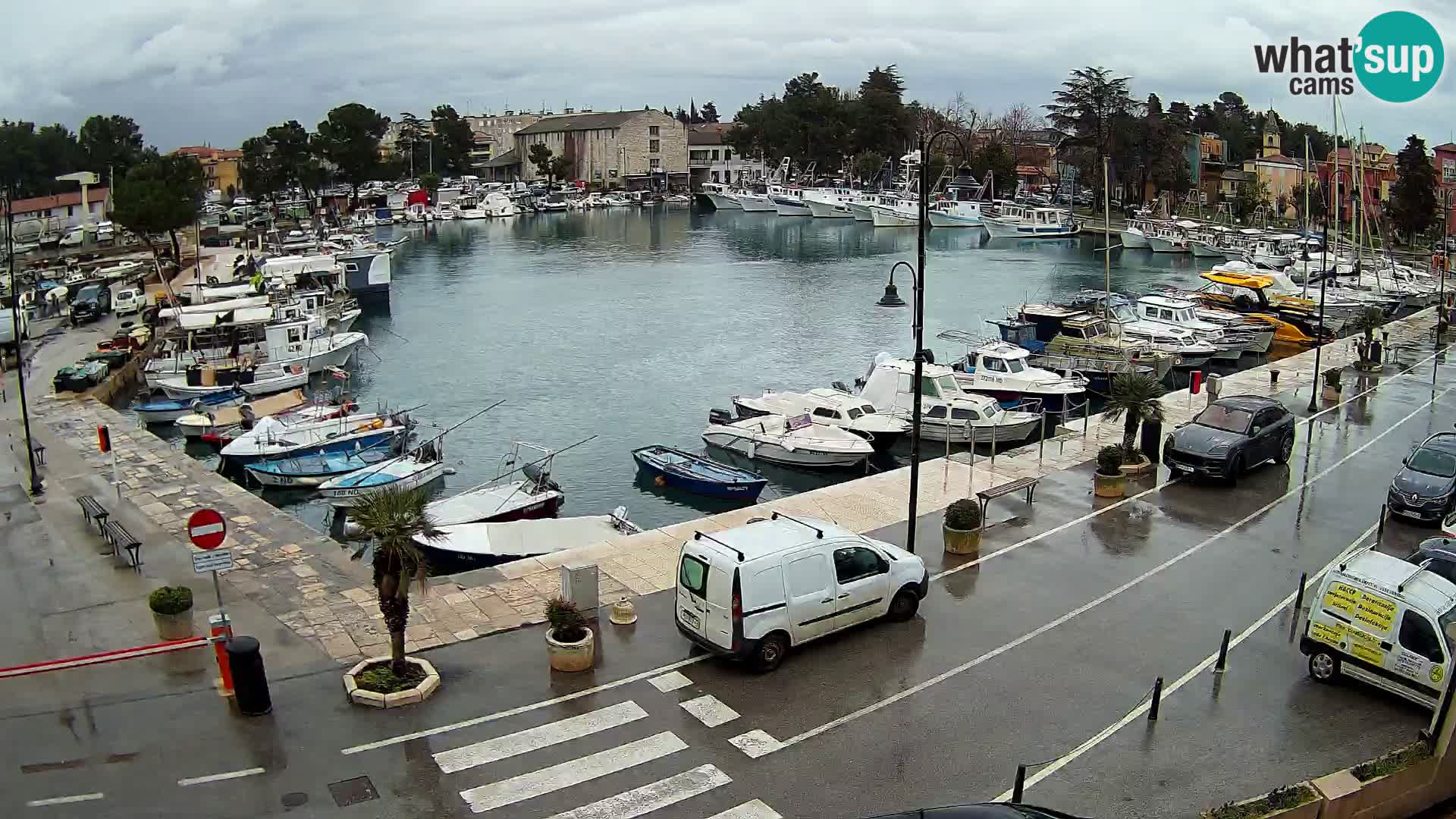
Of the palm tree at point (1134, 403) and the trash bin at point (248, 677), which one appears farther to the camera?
the palm tree at point (1134, 403)

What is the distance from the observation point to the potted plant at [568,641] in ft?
44.9

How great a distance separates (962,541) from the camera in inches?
716

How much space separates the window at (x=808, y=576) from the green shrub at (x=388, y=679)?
4654mm

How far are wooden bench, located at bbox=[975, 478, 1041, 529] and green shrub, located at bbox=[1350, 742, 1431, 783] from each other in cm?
823

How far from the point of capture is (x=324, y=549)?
758 inches

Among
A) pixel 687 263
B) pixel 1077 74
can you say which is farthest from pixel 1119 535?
pixel 1077 74

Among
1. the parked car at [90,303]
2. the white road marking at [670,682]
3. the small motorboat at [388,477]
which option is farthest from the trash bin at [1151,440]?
the parked car at [90,303]

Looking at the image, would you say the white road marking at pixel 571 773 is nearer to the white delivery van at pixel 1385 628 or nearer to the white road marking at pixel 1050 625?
the white road marking at pixel 1050 625

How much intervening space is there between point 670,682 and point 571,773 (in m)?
2.36

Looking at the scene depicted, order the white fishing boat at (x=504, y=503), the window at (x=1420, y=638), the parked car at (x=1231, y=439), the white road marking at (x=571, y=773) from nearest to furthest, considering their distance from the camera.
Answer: the white road marking at (x=571, y=773) → the window at (x=1420, y=638) → the parked car at (x=1231, y=439) → the white fishing boat at (x=504, y=503)

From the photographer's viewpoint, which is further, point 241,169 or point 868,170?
point 868,170

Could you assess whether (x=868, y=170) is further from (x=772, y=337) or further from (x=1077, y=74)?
(x=772, y=337)

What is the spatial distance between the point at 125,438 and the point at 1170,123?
12055 centimetres

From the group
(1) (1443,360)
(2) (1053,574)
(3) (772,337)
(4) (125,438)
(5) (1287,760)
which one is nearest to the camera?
(5) (1287,760)
